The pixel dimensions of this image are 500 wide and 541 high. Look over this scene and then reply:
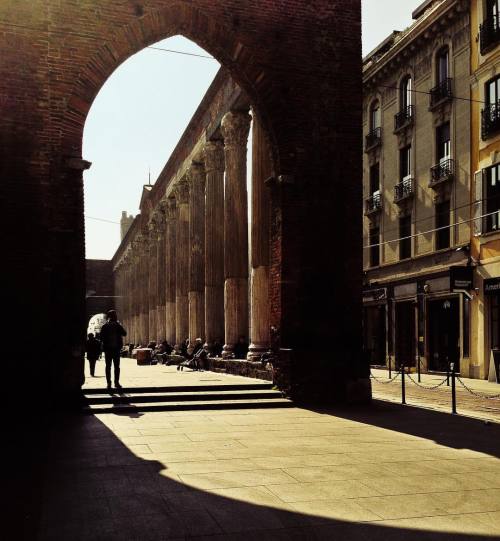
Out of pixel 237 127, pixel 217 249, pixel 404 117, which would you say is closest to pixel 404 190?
pixel 404 117

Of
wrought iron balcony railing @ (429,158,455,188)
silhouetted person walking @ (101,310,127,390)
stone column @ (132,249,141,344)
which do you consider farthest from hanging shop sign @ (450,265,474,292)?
stone column @ (132,249,141,344)

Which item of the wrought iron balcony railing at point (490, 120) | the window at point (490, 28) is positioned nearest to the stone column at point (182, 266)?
the wrought iron balcony railing at point (490, 120)

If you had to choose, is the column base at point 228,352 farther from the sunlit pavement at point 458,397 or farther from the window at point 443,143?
the window at point 443,143

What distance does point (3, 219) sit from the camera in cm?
1173

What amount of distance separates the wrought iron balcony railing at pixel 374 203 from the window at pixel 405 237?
1.97m

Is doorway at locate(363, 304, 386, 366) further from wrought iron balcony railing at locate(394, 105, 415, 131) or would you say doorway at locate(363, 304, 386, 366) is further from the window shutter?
the window shutter

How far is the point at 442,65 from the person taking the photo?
25.7 meters

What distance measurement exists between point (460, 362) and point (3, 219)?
17.2 m

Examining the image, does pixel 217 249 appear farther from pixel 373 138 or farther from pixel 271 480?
pixel 271 480

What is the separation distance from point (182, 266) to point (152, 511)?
2942 cm

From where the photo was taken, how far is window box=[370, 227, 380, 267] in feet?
101

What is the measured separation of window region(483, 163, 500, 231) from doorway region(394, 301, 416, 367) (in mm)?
6438

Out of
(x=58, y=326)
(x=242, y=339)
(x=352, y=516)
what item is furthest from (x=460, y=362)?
(x=352, y=516)

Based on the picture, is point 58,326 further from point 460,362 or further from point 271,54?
point 460,362
